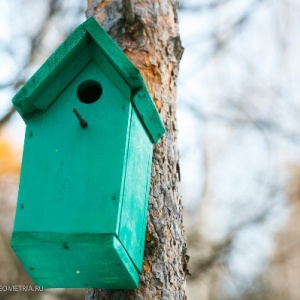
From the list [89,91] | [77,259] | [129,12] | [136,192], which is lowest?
[77,259]

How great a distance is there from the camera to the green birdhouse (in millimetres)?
2264

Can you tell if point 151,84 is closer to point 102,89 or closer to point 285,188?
point 102,89

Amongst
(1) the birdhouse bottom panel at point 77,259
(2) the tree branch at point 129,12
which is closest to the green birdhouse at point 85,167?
(1) the birdhouse bottom panel at point 77,259

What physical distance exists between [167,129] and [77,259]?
76 centimetres

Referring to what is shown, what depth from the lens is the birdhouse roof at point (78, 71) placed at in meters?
2.50

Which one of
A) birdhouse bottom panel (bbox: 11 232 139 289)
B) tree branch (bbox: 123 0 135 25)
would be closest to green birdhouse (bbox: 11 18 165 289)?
birdhouse bottom panel (bbox: 11 232 139 289)

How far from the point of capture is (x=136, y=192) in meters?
2.45

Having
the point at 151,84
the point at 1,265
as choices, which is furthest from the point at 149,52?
the point at 1,265

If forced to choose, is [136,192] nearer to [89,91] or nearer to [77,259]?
[77,259]

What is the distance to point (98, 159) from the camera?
236 centimetres

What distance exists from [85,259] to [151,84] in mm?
878

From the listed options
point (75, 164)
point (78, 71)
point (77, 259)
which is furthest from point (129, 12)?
point (77, 259)

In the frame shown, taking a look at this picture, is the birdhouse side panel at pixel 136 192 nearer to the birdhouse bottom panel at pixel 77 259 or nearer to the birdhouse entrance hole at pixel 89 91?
the birdhouse bottom panel at pixel 77 259

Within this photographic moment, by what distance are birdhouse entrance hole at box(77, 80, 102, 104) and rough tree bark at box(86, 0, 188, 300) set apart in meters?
0.33
